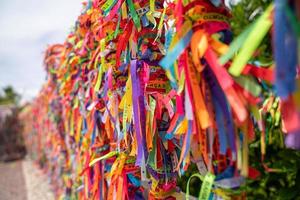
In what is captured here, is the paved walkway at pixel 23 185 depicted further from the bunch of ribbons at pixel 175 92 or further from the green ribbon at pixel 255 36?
the green ribbon at pixel 255 36

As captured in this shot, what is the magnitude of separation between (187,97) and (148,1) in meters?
0.53

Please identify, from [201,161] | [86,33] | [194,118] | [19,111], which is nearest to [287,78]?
[194,118]

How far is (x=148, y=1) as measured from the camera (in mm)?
1305

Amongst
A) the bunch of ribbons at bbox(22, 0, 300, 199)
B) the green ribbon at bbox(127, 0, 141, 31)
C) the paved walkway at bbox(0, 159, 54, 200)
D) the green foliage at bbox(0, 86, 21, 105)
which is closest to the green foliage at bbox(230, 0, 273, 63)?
the bunch of ribbons at bbox(22, 0, 300, 199)

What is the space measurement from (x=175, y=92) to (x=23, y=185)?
677cm

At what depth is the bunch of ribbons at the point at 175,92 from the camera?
748 millimetres

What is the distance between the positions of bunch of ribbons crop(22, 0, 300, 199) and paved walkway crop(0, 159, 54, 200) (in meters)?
3.87

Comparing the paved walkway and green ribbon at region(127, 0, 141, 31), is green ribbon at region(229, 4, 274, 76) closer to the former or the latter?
green ribbon at region(127, 0, 141, 31)

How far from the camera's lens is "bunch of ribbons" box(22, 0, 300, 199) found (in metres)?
0.75

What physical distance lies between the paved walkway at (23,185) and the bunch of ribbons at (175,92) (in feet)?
12.7

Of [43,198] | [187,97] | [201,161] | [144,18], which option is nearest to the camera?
[187,97]

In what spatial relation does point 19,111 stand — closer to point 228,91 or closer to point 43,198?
point 43,198

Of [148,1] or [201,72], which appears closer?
[201,72]

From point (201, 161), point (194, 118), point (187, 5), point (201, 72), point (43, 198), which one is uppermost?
point (187, 5)
